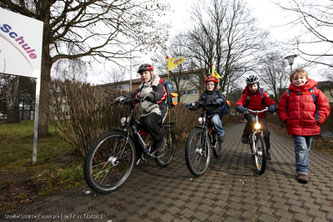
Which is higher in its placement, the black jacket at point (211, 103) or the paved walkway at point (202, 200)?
the black jacket at point (211, 103)

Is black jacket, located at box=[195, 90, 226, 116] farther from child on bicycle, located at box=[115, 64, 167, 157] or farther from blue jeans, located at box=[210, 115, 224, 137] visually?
child on bicycle, located at box=[115, 64, 167, 157]

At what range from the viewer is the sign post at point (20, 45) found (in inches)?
121

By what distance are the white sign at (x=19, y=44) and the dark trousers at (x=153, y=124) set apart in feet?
9.58

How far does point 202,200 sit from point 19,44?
467cm

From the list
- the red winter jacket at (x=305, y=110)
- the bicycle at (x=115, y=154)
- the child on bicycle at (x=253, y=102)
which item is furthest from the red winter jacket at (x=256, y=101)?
the bicycle at (x=115, y=154)

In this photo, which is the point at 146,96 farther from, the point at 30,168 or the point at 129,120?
the point at 30,168

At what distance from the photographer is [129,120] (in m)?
2.24

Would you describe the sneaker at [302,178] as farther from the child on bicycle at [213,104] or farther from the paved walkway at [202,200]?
the child on bicycle at [213,104]

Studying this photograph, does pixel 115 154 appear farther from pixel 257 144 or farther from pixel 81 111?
pixel 257 144

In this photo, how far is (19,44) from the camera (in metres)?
3.22

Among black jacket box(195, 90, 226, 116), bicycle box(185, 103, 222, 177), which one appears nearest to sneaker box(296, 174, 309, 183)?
bicycle box(185, 103, 222, 177)

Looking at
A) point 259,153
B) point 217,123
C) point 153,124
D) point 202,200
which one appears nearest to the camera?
point 202,200

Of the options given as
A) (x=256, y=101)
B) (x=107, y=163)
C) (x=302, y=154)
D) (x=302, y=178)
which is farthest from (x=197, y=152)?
(x=256, y=101)

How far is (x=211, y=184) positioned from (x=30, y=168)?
11.7 ft
